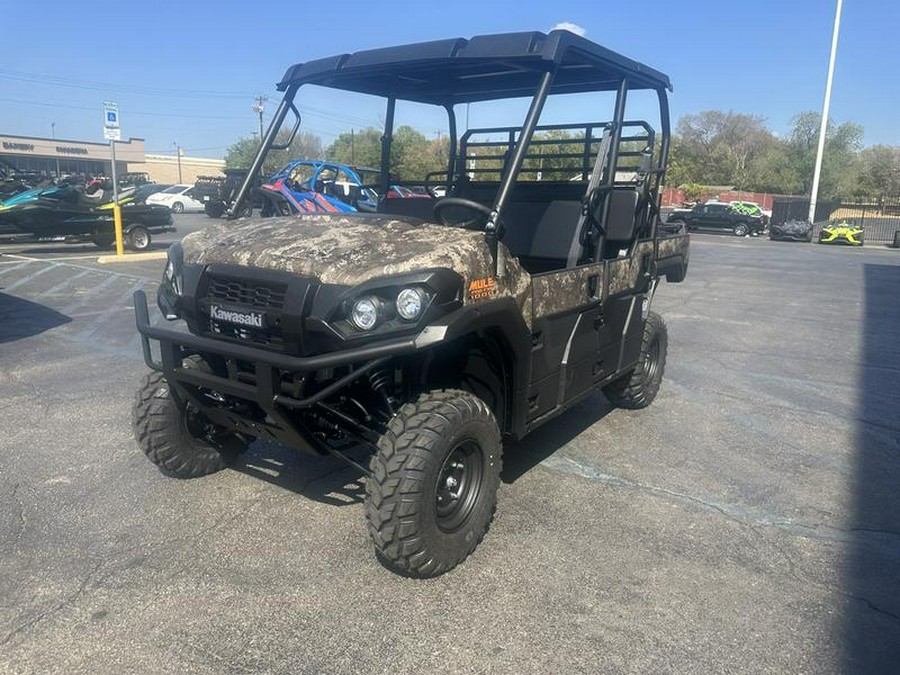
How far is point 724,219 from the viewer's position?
105 ft

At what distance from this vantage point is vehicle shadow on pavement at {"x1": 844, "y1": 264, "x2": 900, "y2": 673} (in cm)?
269

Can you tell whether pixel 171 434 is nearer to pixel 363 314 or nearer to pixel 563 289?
pixel 363 314

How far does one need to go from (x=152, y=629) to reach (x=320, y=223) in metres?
1.88

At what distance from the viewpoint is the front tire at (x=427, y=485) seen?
2846mm

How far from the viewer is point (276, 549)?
3.26m

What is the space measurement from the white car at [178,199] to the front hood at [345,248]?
3202 cm

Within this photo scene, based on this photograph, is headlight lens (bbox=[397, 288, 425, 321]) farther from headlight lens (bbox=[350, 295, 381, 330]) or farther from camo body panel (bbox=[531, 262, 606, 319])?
camo body panel (bbox=[531, 262, 606, 319])

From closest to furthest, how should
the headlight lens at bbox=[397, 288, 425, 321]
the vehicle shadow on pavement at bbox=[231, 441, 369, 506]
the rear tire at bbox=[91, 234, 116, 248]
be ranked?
the headlight lens at bbox=[397, 288, 425, 321] → the vehicle shadow on pavement at bbox=[231, 441, 369, 506] → the rear tire at bbox=[91, 234, 116, 248]

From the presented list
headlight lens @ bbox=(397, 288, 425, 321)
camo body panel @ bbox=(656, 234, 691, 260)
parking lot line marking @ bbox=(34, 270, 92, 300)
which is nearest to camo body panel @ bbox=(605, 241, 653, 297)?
Result: camo body panel @ bbox=(656, 234, 691, 260)

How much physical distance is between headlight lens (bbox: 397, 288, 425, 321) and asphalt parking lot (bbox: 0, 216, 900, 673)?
117 cm

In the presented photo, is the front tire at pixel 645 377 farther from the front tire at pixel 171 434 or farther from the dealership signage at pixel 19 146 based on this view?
the dealership signage at pixel 19 146

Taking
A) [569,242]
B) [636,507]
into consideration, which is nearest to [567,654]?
[636,507]

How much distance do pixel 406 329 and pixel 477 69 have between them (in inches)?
83.6

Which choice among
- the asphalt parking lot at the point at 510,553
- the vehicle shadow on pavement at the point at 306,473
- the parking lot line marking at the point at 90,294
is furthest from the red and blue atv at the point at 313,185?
the vehicle shadow on pavement at the point at 306,473
